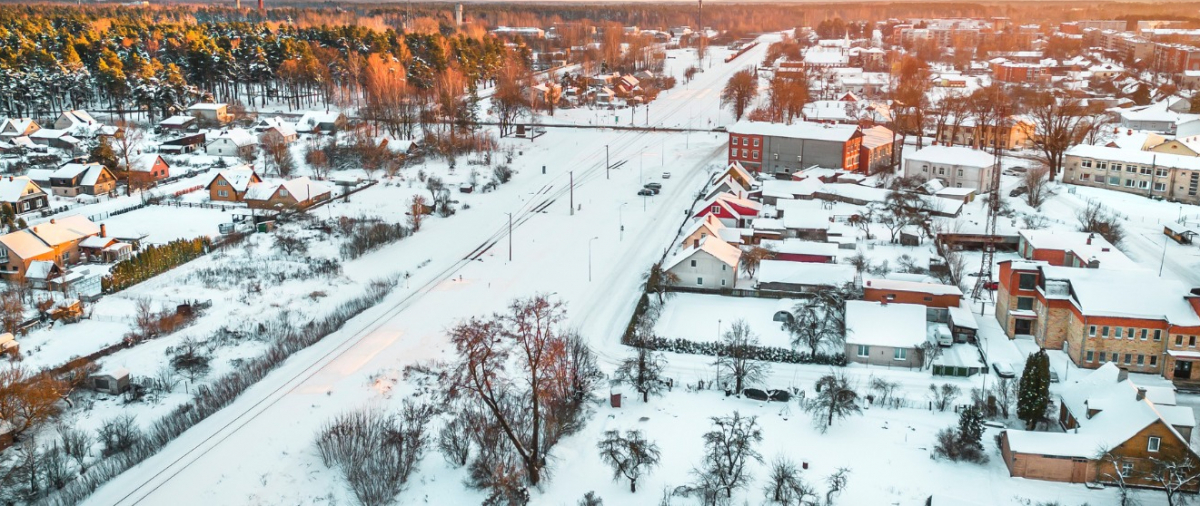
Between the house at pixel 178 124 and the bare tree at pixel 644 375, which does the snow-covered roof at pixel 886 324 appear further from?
the house at pixel 178 124

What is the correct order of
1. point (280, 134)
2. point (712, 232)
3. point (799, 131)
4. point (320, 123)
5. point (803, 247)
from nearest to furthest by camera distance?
point (803, 247) → point (712, 232) → point (799, 131) → point (280, 134) → point (320, 123)

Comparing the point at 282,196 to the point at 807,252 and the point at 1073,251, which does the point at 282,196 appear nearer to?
the point at 807,252

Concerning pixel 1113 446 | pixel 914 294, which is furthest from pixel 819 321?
pixel 1113 446

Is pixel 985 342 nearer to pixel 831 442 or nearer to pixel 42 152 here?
pixel 831 442

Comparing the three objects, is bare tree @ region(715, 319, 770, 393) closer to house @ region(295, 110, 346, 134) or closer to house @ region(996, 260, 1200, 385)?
house @ region(996, 260, 1200, 385)

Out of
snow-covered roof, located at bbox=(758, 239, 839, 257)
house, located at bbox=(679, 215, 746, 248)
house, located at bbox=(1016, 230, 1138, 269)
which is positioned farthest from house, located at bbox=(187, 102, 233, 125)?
house, located at bbox=(1016, 230, 1138, 269)

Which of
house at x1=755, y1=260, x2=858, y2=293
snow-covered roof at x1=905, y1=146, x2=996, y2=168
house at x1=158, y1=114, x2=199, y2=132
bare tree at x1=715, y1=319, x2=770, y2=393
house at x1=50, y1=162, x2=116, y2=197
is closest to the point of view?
bare tree at x1=715, y1=319, x2=770, y2=393

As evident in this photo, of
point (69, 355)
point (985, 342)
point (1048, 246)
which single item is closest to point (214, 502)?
point (69, 355)
